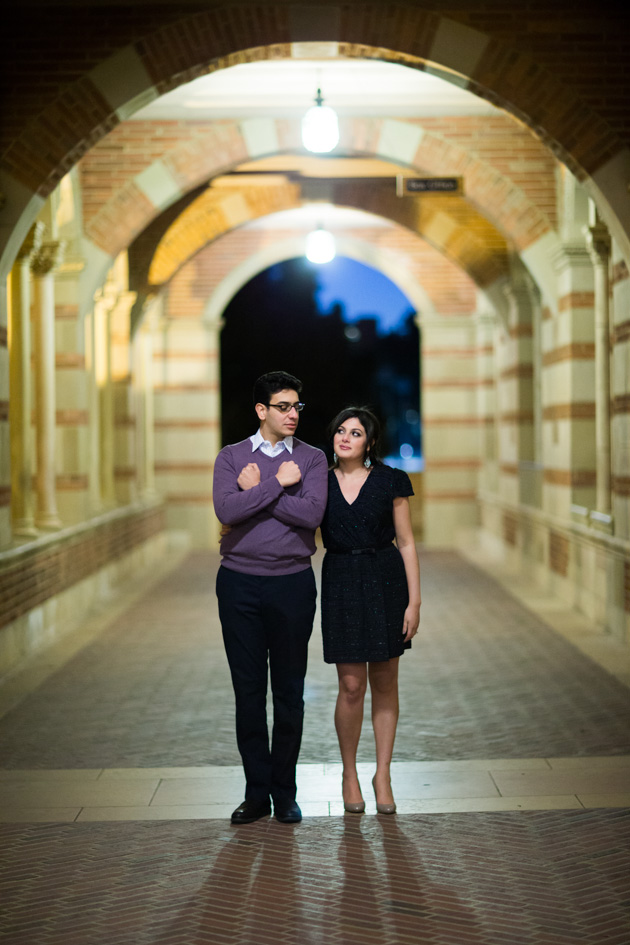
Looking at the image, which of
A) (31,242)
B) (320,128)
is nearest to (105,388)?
(31,242)

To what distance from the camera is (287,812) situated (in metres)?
5.04

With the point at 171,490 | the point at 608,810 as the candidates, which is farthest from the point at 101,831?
the point at 171,490

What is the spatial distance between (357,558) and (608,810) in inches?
60.6

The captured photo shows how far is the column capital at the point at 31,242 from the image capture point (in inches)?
389

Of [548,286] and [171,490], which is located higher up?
[548,286]

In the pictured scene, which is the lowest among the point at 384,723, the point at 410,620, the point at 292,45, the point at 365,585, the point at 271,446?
the point at 384,723

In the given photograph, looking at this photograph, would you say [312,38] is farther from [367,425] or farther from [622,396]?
[367,425]

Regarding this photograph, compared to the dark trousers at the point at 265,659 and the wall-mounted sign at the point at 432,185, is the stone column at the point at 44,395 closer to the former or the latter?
the wall-mounted sign at the point at 432,185

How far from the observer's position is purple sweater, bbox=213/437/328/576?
4.88 meters

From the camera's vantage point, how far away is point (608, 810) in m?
5.18

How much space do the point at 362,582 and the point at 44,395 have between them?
6801 mm

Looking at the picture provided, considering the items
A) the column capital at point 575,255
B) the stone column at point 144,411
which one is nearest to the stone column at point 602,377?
the column capital at point 575,255

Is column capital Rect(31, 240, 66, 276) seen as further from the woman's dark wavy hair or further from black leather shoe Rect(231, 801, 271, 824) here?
black leather shoe Rect(231, 801, 271, 824)

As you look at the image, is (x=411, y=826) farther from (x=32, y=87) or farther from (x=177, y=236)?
(x=177, y=236)
